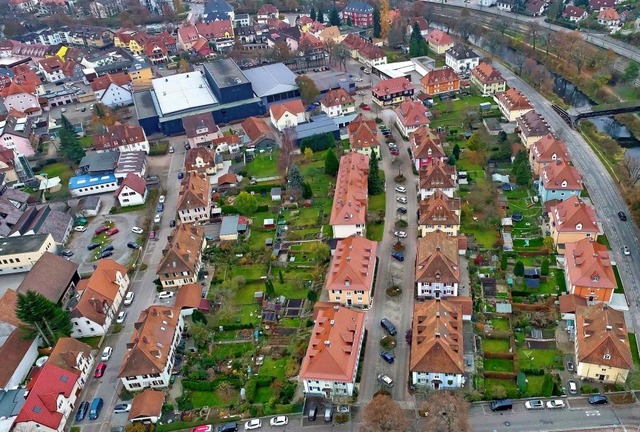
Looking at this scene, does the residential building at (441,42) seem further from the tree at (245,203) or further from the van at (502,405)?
the van at (502,405)

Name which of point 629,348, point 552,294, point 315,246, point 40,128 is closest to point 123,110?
point 40,128

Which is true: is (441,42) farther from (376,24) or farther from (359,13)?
(359,13)

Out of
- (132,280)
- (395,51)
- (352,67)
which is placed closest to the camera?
(132,280)

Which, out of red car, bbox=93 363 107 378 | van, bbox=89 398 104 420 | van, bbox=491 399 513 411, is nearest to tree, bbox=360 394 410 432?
van, bbox=491 399 513 411

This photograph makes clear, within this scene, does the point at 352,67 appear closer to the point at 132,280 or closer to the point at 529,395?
the point at 132,280

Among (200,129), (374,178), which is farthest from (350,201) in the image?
(200,129)

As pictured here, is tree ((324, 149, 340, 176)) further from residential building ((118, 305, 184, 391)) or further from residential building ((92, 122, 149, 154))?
residential building ((118, 305, 184, 391))

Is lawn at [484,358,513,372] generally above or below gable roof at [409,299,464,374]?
below
